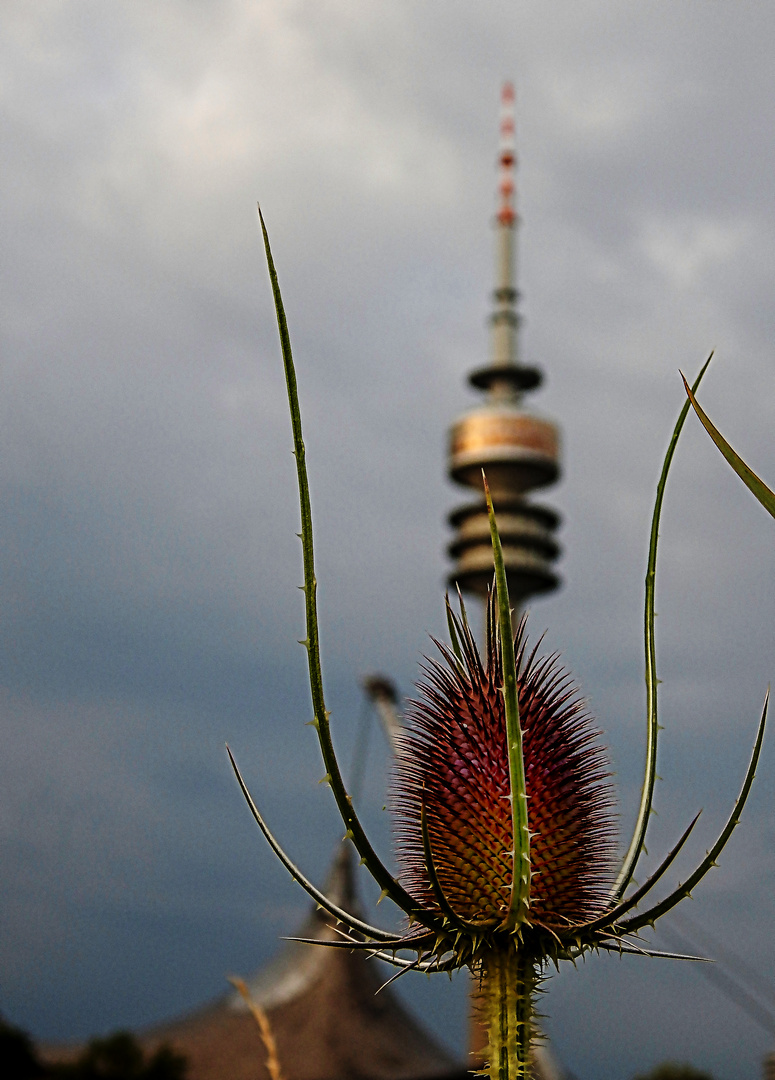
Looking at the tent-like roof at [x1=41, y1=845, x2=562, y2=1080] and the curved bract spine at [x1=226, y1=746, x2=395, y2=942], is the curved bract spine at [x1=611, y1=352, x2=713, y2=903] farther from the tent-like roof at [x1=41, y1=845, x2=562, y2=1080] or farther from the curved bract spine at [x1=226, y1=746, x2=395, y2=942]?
the tent-like roof at [x1=41, y1=845, x2=562, y2=1080]

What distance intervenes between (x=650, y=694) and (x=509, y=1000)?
0.68m

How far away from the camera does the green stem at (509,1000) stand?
2605 mm

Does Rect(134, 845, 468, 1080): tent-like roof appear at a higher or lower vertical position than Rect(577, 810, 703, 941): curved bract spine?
lower

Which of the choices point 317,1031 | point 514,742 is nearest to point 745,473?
point 514,742

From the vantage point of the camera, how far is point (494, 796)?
8.99ft

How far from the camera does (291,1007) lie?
A: 47.8 meters

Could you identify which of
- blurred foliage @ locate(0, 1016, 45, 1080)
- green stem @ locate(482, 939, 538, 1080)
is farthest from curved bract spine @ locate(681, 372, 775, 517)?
blurred foliage @ locate(0, 1016, 45, 1080)

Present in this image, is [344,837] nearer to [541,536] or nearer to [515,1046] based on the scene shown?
[515,1046]

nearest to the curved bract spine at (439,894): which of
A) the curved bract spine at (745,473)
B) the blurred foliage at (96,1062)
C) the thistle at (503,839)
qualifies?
the thistle at (503,839)

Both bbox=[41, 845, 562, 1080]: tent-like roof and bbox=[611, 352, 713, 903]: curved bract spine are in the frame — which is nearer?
bbox=[611, 352, 713, 903]: curved bract spine

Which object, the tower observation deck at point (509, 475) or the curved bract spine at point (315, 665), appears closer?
the curved bract spine at point (315, 665)

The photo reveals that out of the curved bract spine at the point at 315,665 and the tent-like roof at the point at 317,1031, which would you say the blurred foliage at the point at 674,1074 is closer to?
the tent-like roof at the point at 317,1031

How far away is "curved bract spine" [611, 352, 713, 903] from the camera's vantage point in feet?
8.21

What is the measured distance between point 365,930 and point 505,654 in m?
0.73
